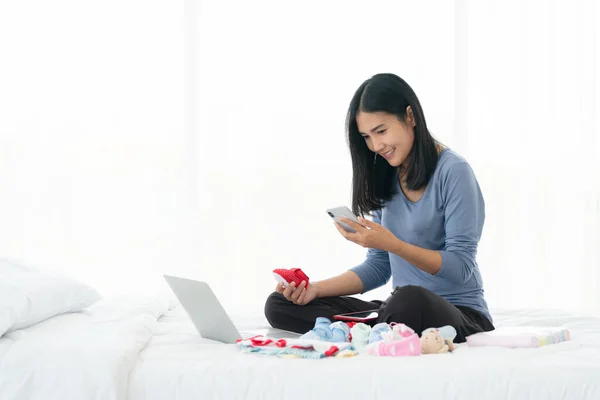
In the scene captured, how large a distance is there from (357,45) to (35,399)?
3.31 m

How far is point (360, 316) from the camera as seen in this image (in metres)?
2.27

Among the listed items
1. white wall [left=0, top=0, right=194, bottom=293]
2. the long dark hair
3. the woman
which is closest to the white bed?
the woman

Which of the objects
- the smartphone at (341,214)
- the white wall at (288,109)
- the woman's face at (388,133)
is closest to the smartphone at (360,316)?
the smartphone at (341,214)

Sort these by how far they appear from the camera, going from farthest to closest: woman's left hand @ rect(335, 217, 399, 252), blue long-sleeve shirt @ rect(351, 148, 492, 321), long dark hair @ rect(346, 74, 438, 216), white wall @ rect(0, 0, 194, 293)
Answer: white wall @ rect(0, 0, 194, 293)
long dark hair @ rect(346, 74, 438, 216)
blue long-sleeve shirt @ rect(351, 148, 492, 321)
woman's left hand @ rect(335, 217, 399, 252)

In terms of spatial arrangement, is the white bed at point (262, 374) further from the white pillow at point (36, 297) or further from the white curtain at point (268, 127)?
the white curtain at point (268, 127)

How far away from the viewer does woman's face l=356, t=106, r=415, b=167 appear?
2.32 meters

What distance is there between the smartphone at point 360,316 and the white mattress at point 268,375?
1.40 feet

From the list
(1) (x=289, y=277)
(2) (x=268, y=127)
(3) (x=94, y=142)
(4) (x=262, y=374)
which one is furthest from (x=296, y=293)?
(3) (x=94, y=142)

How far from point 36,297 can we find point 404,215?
1150 millimetres

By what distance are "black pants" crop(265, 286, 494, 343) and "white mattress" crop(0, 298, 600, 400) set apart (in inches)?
7.9

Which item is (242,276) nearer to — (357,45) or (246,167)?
(246,167)

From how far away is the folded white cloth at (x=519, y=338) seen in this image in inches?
74.0

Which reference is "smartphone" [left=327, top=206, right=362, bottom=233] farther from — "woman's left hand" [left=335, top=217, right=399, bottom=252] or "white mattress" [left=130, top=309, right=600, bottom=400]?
"white mattress" [left=130, top=309, right=600, bottom=400]

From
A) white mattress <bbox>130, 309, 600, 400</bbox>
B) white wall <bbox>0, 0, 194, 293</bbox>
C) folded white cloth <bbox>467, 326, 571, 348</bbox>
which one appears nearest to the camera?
white mattress <bbox>130, 309, 600, 400</bbox>
